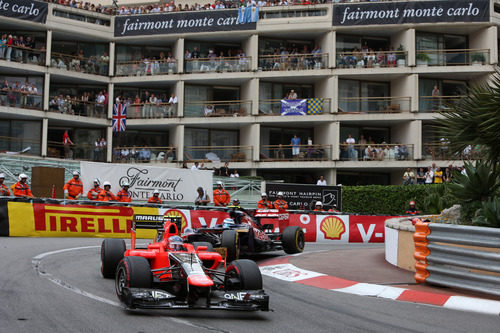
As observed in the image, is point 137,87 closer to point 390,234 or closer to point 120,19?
point 120,19

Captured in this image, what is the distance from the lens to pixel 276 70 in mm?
37844

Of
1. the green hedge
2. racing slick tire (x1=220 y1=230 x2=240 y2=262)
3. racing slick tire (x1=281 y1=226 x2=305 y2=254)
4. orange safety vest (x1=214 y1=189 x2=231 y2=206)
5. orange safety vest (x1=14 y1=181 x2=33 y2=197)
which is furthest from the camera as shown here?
the green hedge

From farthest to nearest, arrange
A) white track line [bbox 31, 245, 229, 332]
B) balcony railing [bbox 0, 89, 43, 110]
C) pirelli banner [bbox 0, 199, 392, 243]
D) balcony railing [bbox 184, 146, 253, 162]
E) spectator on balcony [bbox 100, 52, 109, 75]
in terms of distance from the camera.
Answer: spectator on balcony [bbox 100, 52, 109, 75] < balcony railing [bbox 184, 146, 253, 162] < balcony railing [bbox 0, 89, 43, 110] < pirelli banner [bbox 0, 199, 392, 243] < white track line [bbox 31, 245, 229, 332]

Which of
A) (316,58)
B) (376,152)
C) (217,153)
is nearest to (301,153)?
(376,152)

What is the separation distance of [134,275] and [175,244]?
1.39 meters

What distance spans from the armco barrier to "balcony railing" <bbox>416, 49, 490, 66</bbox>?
96.8 feet

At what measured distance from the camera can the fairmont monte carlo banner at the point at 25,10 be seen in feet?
121

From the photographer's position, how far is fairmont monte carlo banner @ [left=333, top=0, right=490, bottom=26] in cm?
3678

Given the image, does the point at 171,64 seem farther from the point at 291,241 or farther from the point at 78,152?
the point at 291,241

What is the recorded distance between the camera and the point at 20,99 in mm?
35781

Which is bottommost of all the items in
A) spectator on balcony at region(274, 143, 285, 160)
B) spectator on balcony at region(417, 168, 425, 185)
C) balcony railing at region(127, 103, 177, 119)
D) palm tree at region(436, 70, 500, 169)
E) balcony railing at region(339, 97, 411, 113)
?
spectator on balcony at region(417, 168, 425, 185)

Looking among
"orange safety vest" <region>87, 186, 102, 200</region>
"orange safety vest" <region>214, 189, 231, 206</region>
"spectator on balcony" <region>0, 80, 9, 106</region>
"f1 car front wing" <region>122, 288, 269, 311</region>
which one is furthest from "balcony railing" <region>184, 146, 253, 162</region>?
"f1 car front wing" <region>122, 288, 269, 311</region>

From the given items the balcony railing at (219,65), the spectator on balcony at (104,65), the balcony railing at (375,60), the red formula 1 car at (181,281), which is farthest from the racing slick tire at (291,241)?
the spectator on balcony at (104,65)

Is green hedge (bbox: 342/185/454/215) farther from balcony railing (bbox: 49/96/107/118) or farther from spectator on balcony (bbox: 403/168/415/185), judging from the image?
balcony railing (bbox: 49/96/107/118)
